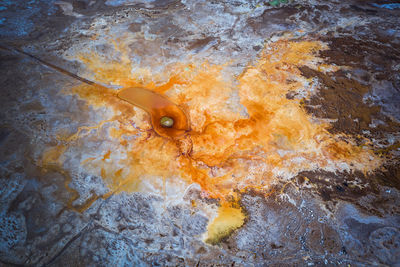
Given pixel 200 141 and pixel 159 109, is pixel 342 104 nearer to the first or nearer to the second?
pixel 200 141

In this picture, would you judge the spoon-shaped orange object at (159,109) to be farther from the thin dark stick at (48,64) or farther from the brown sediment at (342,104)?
the brown sediment at (342,104)

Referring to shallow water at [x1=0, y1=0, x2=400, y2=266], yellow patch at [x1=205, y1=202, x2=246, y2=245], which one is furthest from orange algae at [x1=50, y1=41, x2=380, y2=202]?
yellow patch at [x1=205, y1=202, x2=246, y2=245]

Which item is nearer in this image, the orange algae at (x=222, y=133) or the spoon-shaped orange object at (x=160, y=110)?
the orange algae at (x=222, y=133)

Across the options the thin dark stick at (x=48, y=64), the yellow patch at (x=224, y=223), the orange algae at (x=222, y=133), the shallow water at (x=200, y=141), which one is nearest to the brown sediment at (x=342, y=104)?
the shallow water at (x=200, y=141)

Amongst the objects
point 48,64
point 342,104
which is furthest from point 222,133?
point 48,64

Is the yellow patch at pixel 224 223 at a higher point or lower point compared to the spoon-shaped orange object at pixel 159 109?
lower

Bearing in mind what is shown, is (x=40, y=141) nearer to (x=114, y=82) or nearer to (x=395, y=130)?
(x=114, y=82)
